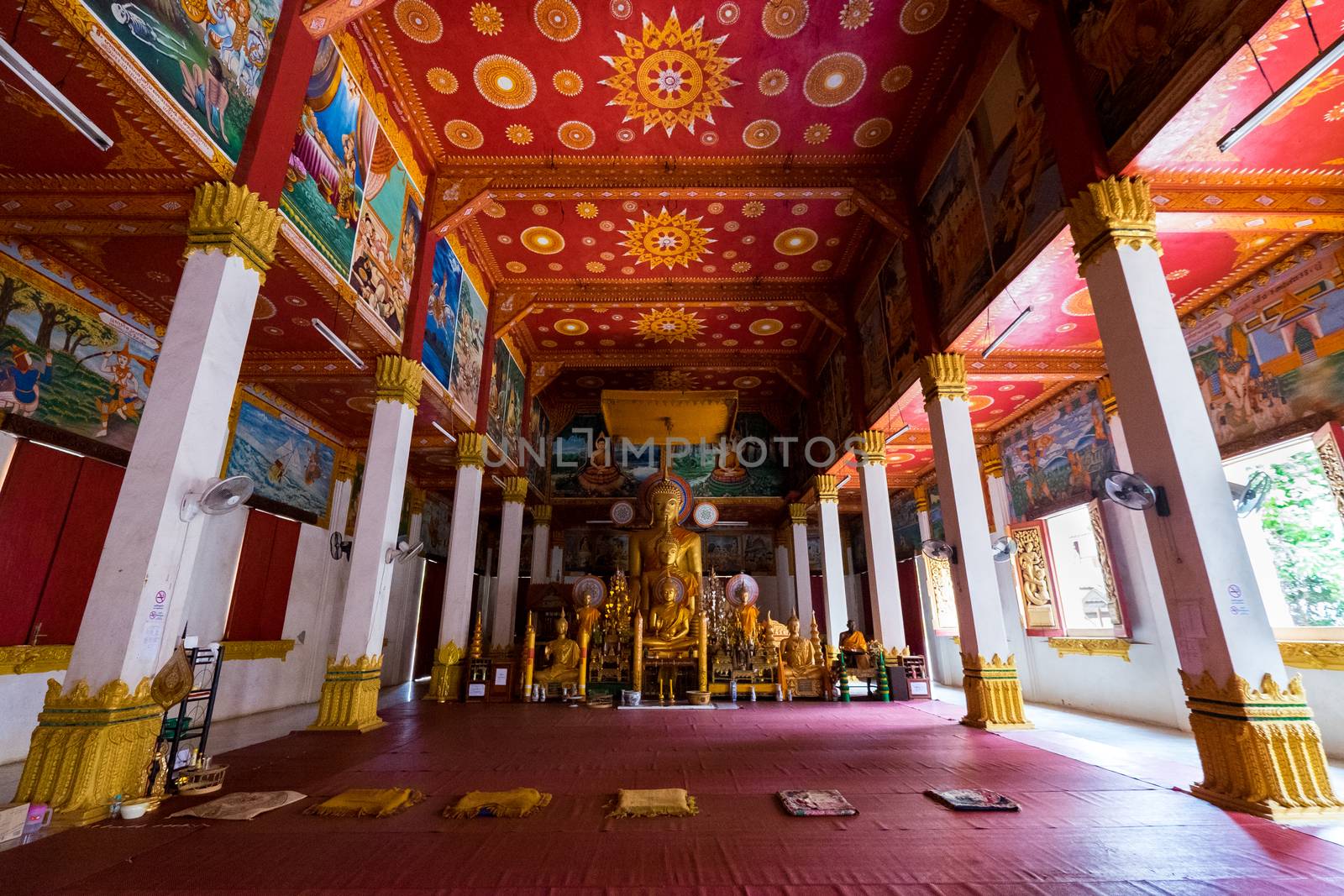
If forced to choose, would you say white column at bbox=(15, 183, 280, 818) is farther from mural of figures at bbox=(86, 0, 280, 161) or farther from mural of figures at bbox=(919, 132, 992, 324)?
mural of figures at bbox=(919, 132, 992, 324)

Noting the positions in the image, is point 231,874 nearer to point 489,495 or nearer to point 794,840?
point 794,840

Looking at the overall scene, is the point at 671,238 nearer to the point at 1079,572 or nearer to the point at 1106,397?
the point at 1106,397

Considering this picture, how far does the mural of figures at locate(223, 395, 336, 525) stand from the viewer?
29.6 ft

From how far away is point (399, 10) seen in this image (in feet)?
22.7

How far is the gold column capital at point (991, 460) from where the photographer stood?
12.2 meters

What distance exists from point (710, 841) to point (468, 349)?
931 cm

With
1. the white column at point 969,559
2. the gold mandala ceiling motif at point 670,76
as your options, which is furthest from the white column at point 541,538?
the white column at point 969,559

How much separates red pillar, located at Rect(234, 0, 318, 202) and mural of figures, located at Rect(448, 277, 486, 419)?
4.44 m

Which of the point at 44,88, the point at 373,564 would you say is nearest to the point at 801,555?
the point at 373,564

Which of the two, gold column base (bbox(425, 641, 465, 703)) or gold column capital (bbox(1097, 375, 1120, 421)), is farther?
gold column base (bbox(425, 641, 465, 703))


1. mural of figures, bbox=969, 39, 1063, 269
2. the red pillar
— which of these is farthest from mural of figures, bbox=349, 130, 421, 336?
mural of figures, bbox=969, 39, 1063, 269

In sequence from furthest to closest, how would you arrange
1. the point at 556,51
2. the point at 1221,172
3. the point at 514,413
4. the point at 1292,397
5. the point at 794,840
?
1. the point at 514,413
2. the point at 556,51
3. the point at 1292,397
4. the point at 1221,172
5. the point at 794,840

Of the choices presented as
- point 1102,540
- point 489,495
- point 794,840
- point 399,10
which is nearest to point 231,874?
point 794,840

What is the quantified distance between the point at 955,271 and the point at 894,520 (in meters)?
10.6
